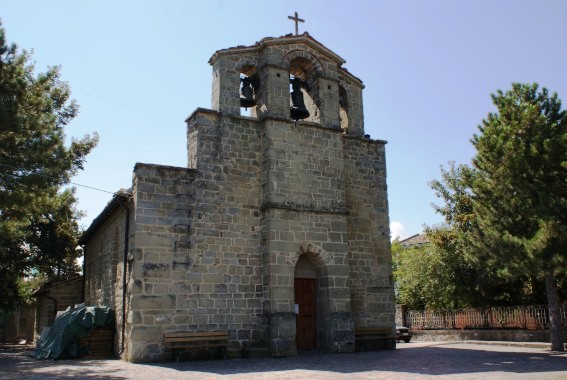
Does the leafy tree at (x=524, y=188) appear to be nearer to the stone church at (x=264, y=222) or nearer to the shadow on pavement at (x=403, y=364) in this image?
the shadow on pavement at (x=403, y=364)

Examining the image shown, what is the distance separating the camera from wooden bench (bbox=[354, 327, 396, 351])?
15.1m

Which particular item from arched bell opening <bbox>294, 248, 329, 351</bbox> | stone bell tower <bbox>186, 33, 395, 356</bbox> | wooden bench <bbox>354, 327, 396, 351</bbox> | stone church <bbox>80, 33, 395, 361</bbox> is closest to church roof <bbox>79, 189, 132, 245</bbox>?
stone church <bbox>80, 33, 395, 361</bbox>

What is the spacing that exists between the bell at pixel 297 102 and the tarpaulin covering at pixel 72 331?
7.92 m

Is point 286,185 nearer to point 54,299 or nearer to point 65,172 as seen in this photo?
point 65,172

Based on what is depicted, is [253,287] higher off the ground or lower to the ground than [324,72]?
lower

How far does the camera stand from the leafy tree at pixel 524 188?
13.3 meters

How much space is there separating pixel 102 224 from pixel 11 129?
650 centimetres

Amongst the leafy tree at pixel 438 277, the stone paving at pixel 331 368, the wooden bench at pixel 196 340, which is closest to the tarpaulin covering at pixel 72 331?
the stone paving at pixel 331 368

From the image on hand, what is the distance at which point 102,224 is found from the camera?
18.9m

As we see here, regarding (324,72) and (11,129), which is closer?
(11,129)

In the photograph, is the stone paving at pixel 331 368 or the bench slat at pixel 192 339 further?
the bench slat at pixel 192 339

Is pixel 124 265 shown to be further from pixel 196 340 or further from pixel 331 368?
pixel 331 368

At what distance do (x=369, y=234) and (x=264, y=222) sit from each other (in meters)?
3.78

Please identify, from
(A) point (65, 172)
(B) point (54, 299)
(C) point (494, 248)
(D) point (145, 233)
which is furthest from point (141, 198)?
(B) point (54, 299)
